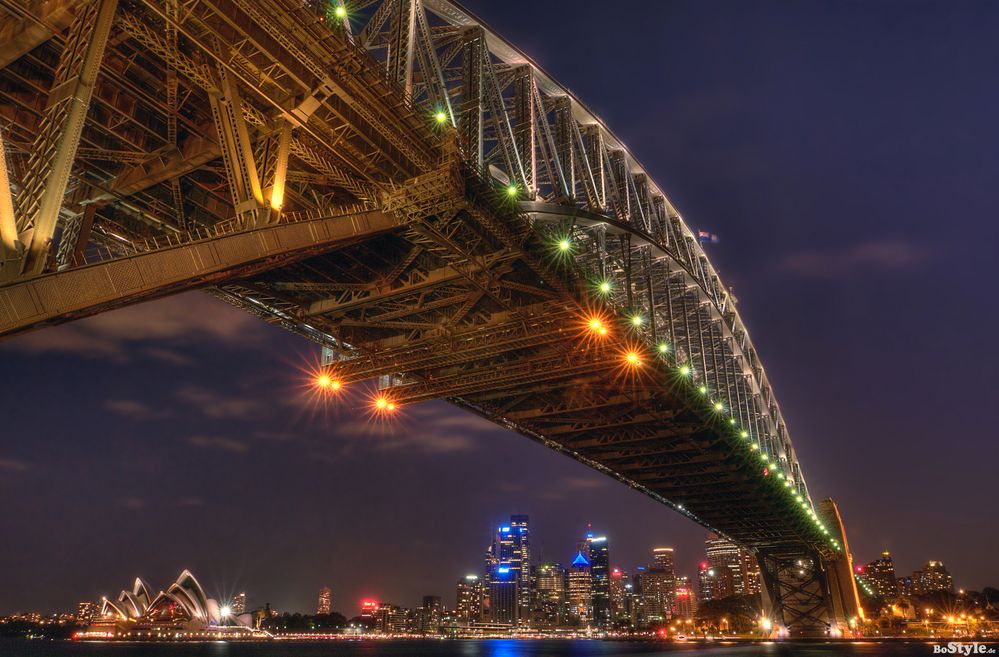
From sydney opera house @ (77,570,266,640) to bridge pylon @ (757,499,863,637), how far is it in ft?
327

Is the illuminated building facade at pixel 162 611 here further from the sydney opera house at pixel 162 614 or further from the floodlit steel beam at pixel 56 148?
the floodlit steel beam at pixel 56 148

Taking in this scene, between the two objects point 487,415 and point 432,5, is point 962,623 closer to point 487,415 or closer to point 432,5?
point 487,415

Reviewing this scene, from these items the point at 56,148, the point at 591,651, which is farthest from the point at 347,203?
the point at 591,651

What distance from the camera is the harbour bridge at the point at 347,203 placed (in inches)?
532

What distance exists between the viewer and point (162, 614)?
140 metres

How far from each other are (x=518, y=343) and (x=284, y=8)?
696 inches

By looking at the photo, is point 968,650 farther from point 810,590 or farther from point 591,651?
point 591,651

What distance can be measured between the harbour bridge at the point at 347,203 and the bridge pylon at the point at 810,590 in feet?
153

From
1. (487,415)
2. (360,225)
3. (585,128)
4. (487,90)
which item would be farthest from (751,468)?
(360,225)

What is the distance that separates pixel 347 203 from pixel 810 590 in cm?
8461

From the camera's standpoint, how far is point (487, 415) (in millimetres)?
42062

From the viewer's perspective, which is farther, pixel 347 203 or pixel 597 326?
pixel 597 326

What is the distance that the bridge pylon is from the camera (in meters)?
82.9

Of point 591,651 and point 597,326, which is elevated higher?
point 597,326
